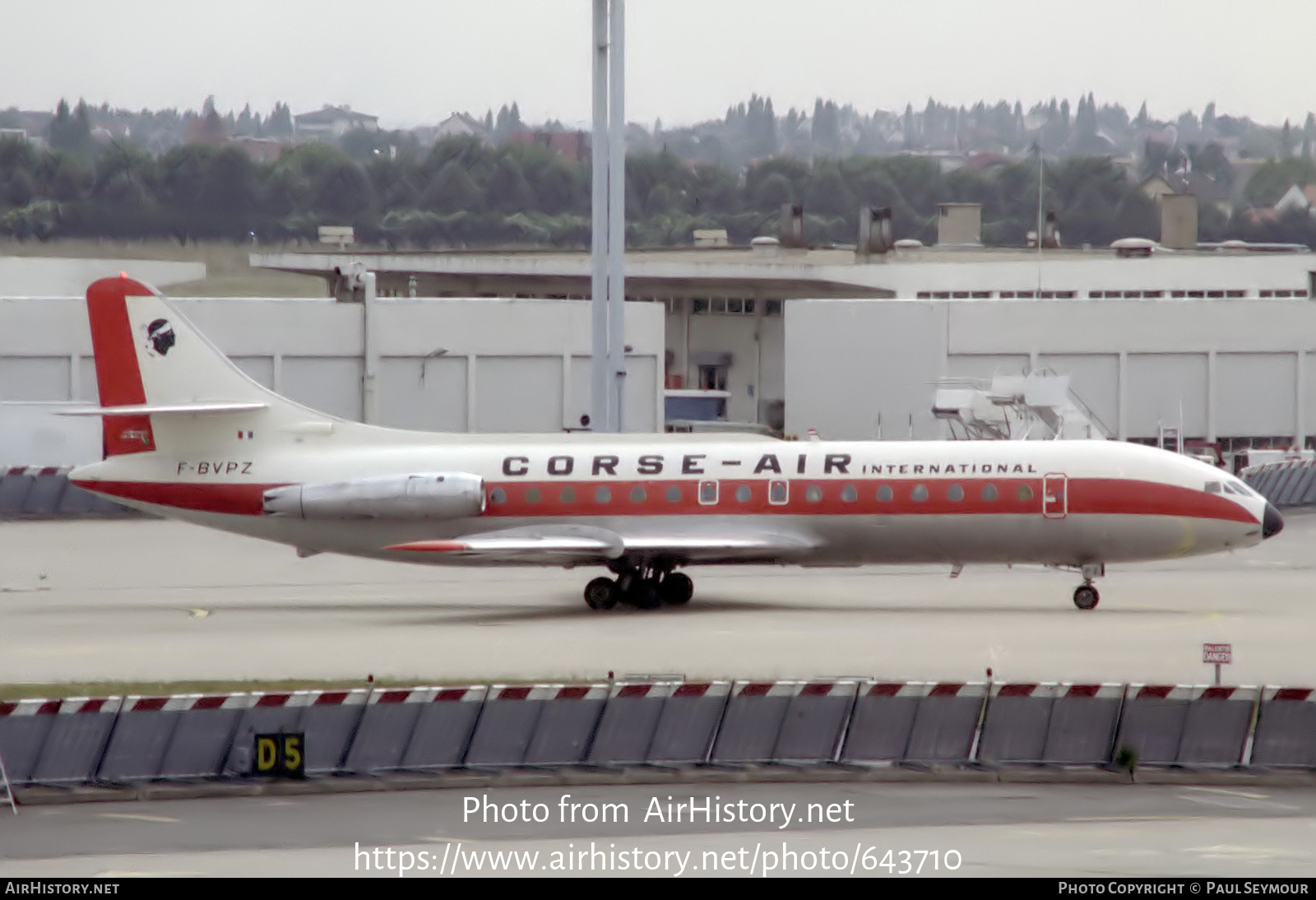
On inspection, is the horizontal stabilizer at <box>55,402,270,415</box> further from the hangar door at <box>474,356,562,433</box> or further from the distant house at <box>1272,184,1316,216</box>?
the distant house at <box>1272,184,1316,216</box>

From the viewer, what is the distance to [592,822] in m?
17.4

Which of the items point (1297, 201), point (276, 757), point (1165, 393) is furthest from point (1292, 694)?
point (1297, 201)

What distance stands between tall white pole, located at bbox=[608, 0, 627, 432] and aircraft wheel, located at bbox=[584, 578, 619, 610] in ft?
26.6

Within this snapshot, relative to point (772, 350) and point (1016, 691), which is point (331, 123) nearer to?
point (772, 350)

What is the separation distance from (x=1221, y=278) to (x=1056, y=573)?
Result: 39.0 meters

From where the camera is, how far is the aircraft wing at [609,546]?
3303 cm

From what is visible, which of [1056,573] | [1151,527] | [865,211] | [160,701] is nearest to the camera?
[160,701]

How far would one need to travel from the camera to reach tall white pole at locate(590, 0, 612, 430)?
40281 mm

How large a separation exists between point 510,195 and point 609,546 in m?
42.3

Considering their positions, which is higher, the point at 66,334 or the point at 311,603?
the point at 66,334

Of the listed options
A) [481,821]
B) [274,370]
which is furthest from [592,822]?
[274,370]

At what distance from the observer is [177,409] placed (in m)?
34.7

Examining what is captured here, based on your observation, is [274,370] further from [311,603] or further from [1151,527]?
[1151,527]

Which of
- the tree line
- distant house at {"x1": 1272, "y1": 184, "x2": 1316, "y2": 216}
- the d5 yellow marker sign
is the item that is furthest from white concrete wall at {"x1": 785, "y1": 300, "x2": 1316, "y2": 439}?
the d5 yellow marker sign
